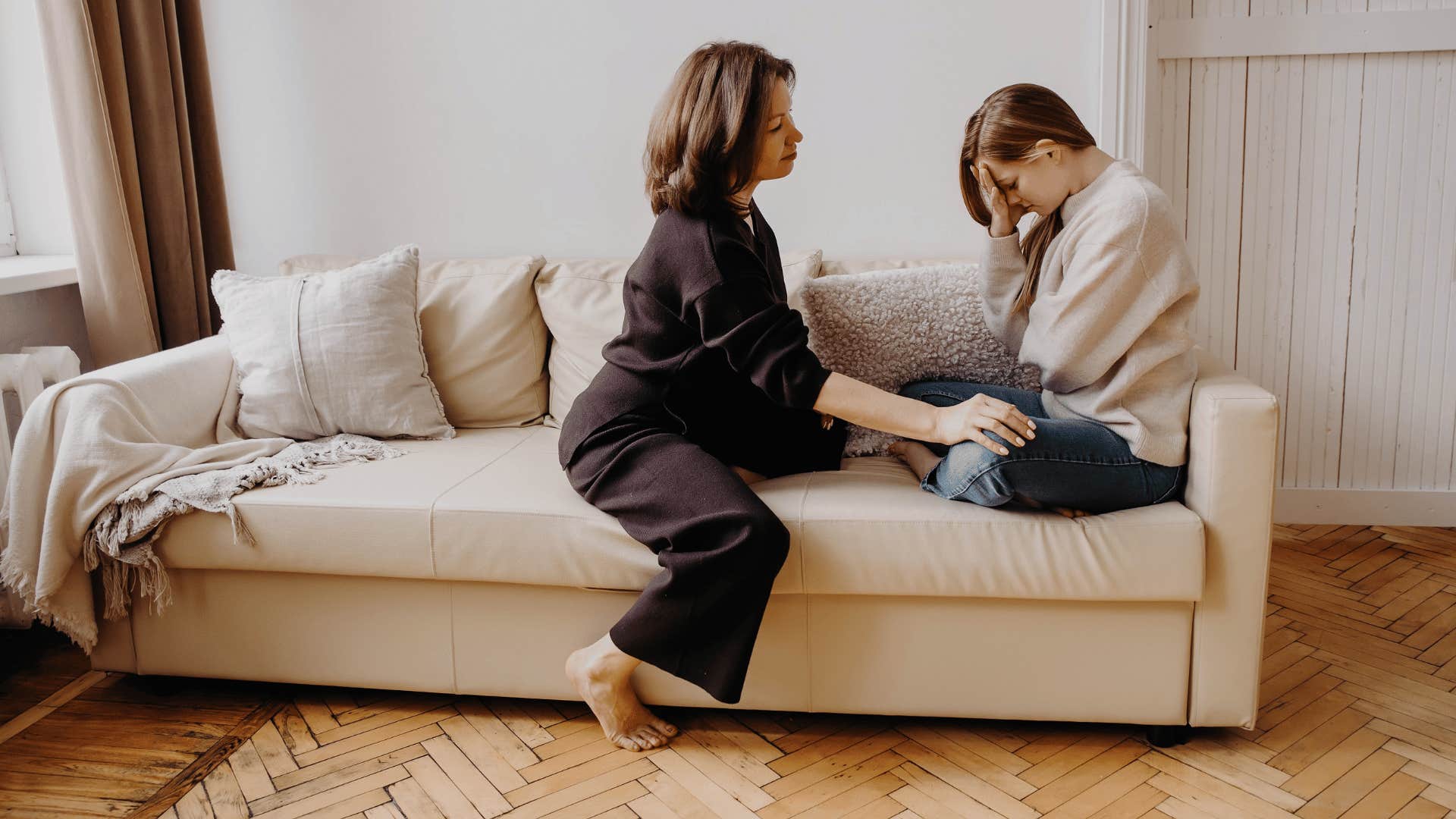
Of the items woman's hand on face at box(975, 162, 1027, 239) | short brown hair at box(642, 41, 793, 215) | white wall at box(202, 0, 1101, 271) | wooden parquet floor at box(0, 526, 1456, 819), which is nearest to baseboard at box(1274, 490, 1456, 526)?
wooden parquet floor at box(0, 526, 1456, 819)

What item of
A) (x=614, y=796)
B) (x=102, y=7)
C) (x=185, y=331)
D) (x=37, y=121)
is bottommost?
(x=614, y=796)

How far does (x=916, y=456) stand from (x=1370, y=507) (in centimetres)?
152

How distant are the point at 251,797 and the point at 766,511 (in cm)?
92

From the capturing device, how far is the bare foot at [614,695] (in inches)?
69.2

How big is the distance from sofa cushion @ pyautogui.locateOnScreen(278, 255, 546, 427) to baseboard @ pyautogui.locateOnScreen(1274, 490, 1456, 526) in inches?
75.1

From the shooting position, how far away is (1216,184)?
2.64 m

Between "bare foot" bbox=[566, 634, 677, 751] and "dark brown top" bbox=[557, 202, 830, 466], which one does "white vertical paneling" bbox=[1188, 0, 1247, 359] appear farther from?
"bare foot" bbox=[566, 634, 677, 751]

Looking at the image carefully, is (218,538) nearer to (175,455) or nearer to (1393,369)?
(175,455)

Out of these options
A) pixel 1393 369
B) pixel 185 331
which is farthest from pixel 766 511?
pixel 1393 369

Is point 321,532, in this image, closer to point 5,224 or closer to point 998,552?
point 998,552

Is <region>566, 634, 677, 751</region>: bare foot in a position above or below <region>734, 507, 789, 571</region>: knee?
below

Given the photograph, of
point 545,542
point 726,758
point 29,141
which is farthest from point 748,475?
point 29,141

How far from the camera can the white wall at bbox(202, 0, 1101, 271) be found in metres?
2.53

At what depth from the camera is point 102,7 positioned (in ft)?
7.88
